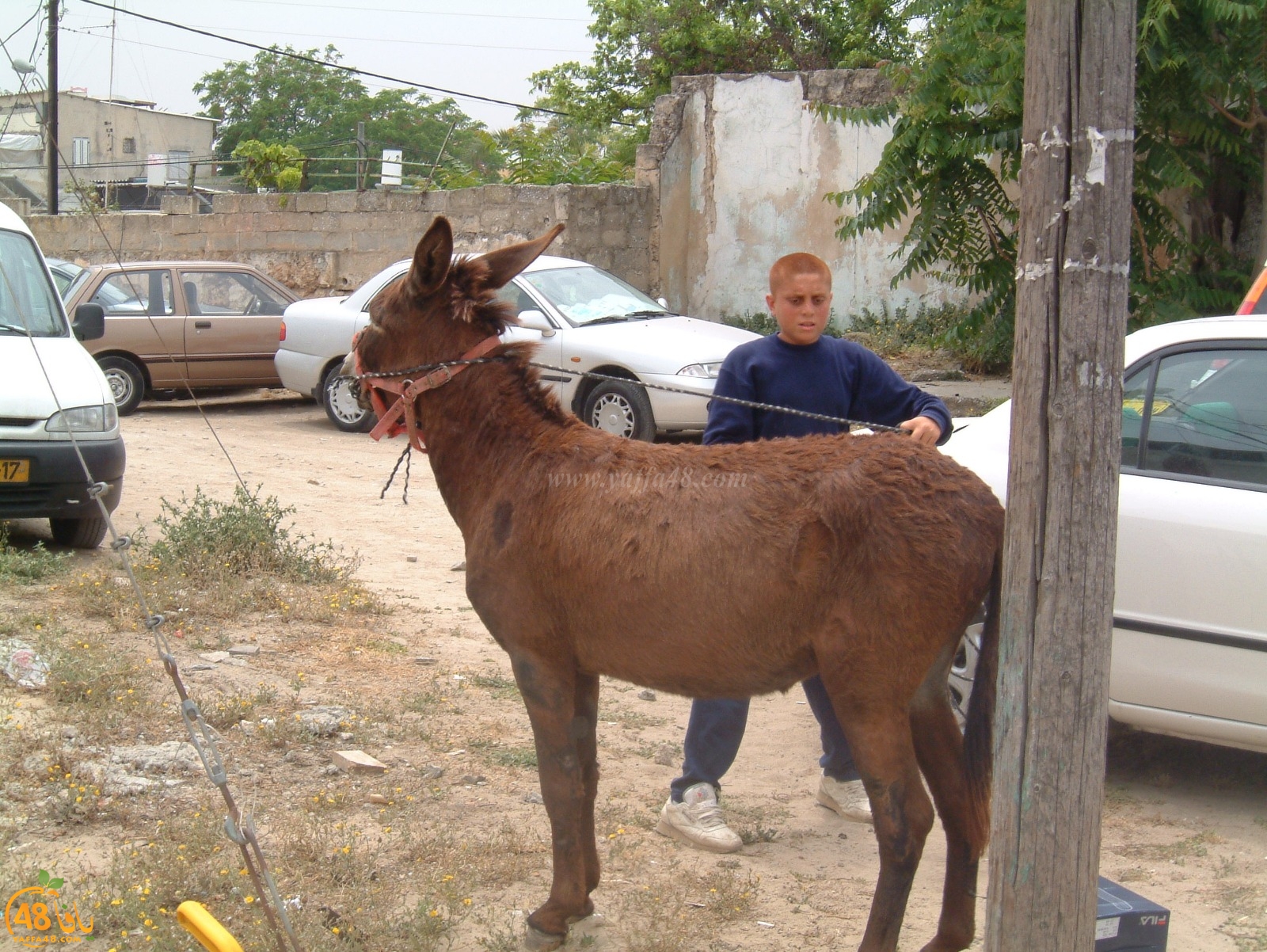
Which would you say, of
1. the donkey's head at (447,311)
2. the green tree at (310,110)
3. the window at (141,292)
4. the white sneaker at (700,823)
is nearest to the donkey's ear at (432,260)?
the donkey's head at (447,311)

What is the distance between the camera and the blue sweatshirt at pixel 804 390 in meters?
4.00

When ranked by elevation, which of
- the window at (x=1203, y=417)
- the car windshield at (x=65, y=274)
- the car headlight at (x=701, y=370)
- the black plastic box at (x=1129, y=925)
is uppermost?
the car windshield at (x=65, y=274)

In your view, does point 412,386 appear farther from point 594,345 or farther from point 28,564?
point 594,345

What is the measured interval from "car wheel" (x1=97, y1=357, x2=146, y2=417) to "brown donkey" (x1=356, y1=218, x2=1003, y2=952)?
1177 centimetres

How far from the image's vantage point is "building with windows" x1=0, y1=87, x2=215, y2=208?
23.5 meters

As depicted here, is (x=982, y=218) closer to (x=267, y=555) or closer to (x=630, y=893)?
(x=267, y=555)

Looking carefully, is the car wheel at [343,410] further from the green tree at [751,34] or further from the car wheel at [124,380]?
the green tree at [751,34]

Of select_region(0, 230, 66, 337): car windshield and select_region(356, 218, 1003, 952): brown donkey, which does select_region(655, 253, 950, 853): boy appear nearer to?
select_region(356, 218, 1003, 952): brown donkey

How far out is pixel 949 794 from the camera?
3289 mm

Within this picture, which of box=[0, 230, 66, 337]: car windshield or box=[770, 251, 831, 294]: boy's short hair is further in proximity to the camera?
box=[0, 230, 66, 337]: car windshield

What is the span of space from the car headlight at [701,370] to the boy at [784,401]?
262 inches

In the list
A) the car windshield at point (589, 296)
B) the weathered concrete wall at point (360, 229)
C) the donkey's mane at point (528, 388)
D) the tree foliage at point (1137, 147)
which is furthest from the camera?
the weathered concrete wall at point (360, 229)

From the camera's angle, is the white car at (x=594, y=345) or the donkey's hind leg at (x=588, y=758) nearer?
the donkey's hind leg at (x=588, y=758)

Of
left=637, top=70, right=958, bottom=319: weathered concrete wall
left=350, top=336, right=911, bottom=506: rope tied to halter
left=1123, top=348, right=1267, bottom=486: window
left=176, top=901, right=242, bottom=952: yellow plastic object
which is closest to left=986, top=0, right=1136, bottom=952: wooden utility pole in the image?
left=350, top=336, right=911, bottom=506: rope tied to halter
